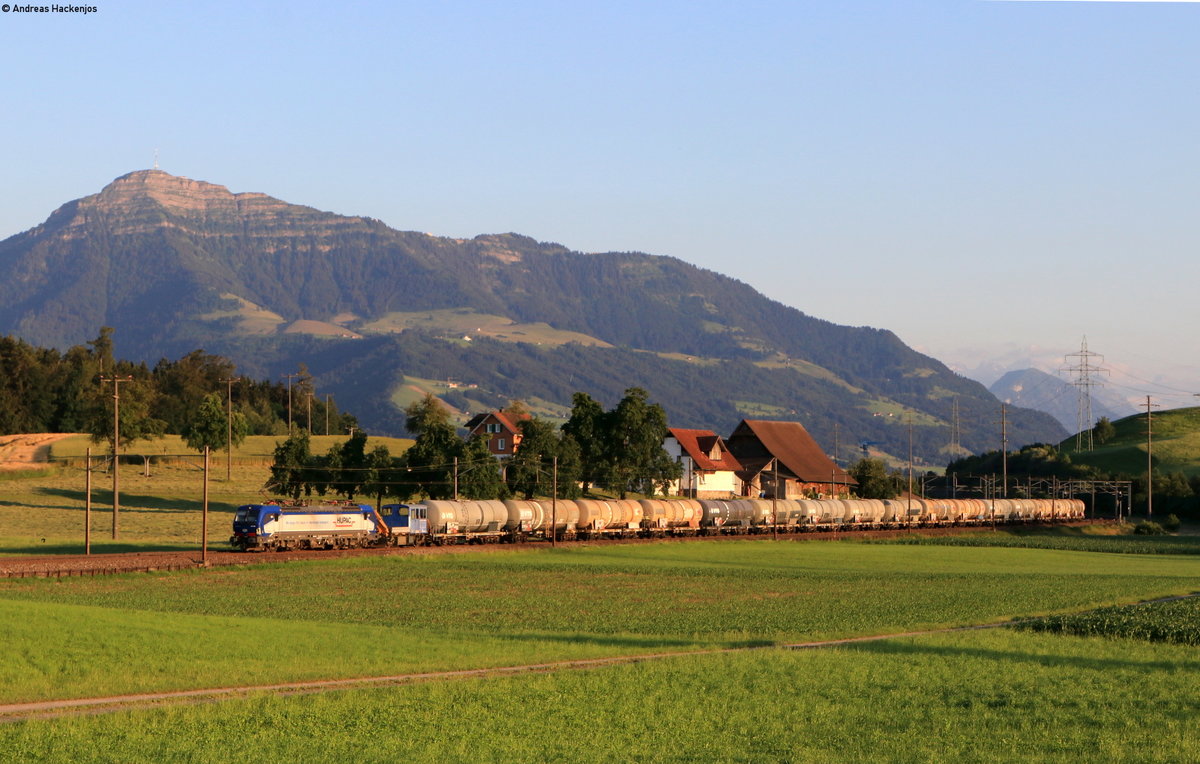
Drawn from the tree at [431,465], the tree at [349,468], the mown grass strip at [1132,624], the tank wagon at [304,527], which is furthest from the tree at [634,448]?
the mown grass strip at [1132,624]

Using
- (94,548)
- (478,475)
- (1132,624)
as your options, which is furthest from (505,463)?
(1132,624)

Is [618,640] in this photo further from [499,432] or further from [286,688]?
[499,432]

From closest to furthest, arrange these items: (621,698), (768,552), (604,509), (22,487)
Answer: (621,698)
(768,552)
(604,509)
(22,487)

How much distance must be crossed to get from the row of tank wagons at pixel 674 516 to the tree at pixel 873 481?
27.9 meters

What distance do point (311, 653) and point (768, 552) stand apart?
65.9 meters

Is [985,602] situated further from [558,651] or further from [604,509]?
[604,509]

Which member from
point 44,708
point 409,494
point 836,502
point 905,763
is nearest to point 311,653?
point 44,708

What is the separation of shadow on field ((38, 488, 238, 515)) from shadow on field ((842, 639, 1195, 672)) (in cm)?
9059

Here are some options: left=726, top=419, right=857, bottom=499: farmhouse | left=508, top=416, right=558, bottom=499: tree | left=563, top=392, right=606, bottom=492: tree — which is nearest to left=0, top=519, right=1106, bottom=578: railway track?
left=508, top=416, right=558, bottom=499: tree

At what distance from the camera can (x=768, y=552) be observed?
10088 centimetres

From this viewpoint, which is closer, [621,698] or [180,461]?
[621,698]

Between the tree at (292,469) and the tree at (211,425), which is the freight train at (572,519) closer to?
the tree at (292,469)

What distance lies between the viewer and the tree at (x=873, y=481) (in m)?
184

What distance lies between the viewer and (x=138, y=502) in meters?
124
